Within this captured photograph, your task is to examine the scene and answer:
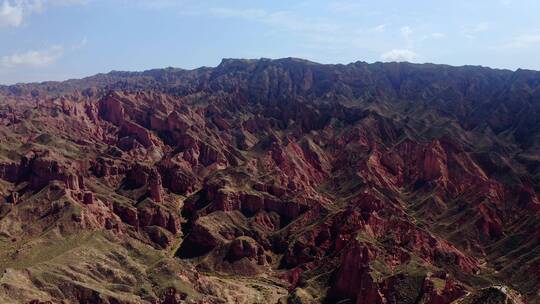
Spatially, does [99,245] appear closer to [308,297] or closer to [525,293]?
[308,297]

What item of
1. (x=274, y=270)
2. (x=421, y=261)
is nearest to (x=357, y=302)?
(x=421, y=261)

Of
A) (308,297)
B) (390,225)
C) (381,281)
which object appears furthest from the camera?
(390,225)

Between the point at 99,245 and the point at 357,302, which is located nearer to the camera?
the point at 357,302

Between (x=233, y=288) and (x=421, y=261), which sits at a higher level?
(x=421, y=261)

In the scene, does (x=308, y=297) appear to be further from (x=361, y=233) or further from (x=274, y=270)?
(x=274, y=270)

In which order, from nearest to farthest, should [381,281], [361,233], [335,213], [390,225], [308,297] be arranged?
[381,281] → [308,297] → [361,233] → [390,225] → [335,213]

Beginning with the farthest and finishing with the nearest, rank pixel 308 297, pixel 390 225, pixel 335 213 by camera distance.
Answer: pixel 335 213
pixel 390 225
pixel 308 297

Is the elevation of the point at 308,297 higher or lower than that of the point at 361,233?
lower

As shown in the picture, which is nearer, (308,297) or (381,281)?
(381,281)

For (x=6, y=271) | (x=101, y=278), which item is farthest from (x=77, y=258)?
(x=6, y=271)
